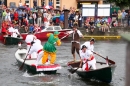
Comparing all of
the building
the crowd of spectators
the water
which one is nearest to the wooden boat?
the water

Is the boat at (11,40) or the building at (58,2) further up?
the building at (58,2)

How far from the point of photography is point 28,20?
112 feet

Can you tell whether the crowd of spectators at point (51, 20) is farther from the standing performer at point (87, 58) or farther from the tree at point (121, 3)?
the standing performer at point (87, 58)

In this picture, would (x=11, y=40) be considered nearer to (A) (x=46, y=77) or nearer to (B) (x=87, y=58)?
(A) (x=46, y=77)

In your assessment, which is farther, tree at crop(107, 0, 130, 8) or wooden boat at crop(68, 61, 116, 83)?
tree at crop(107, 0, 130, 8)

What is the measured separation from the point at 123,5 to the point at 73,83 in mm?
31279

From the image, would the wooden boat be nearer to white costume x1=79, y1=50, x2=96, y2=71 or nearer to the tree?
white costume x1=79, y1=50, x2=96, y2=71

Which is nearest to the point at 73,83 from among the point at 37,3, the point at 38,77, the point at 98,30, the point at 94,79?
the point at 94,79

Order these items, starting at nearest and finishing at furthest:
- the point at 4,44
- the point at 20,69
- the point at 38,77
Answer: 1. the point at 38,77
2. the point at 20,69
3. the point at 4,44

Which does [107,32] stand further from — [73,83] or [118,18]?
[73,83]

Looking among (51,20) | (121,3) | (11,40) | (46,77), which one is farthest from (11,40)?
(121,3)

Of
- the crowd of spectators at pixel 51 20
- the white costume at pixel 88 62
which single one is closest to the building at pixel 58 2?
the crowd of spectators at pixel 51 20

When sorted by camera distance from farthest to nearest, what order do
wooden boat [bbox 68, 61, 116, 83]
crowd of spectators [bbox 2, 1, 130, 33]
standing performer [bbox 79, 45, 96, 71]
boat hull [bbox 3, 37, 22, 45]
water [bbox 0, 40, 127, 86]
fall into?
crowd of spectators [bbox 2, 1, 130, 33]
boat hull [bbox 3, 37, 22, 45]
water [bbox 0, 40, 127, 86]
standing performer [bbox 79, 45, 96, 71]
wooden boat [bbox 68, 61, 116, 83]

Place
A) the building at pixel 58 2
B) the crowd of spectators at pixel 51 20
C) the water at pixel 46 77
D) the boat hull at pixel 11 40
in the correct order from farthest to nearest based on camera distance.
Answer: the building at pixel 58 2 < the crowd of spectators at pixel 51 20 < the boat hull at pixel 11 40 < the water at pixel 46 77
